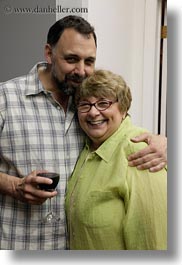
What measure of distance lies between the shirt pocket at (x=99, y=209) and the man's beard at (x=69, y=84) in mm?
316

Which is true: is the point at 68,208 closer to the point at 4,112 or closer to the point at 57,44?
the point at 4,112

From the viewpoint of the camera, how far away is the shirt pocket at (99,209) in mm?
1107

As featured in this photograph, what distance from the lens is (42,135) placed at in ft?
3.69

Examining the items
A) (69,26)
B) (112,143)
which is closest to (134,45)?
(69,26)

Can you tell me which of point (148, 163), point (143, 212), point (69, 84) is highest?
point (69, 84)

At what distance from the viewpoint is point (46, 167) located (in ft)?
3.67

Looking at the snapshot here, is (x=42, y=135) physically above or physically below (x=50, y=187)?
above

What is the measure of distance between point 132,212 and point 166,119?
321 millimetres

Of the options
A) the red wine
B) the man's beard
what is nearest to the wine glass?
the red wine

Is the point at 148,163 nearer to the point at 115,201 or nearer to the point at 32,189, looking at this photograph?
the point at 115,201

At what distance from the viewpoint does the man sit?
110 cm

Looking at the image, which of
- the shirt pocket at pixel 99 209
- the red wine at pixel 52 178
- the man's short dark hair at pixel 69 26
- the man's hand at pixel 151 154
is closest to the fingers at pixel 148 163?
the man's hand at pixel 151 154

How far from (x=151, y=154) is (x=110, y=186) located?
0.52 feet

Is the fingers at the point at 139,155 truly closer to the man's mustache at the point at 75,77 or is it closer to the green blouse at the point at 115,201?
the green blouse at the point at 115,201
